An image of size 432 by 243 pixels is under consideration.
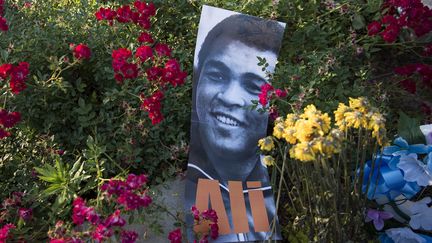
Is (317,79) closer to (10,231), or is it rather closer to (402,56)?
(402,56)

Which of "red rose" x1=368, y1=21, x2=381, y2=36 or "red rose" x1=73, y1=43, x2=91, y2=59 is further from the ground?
"red rose" x1=368, y1=21, x2=381, y2=36

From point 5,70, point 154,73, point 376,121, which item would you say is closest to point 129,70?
point 154,73

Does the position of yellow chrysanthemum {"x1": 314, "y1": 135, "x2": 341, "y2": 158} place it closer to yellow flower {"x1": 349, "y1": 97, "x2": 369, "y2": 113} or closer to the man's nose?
yellow flower {"x1": 349, "y1": 97, "x2": 369, "y2": 113}

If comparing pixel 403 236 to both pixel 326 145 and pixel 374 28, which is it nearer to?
pixel 326 145

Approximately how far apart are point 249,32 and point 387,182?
1.10m

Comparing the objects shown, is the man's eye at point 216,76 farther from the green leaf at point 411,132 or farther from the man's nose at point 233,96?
the green leaf at point 411,132

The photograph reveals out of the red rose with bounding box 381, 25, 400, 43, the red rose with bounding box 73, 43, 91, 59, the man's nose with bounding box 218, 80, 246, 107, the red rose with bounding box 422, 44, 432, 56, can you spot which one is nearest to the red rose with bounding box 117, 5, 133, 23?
the red rose with bounding box 73, 43, 91, 59

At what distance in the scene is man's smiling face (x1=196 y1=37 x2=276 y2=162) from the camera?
2727mm

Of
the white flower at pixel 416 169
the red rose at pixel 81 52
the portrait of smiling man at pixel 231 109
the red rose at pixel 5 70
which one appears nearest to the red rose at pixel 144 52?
the red rose at pixel 81 52

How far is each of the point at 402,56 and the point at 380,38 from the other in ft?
1.05

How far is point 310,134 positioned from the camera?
1.81 meters

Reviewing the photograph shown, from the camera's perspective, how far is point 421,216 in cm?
225

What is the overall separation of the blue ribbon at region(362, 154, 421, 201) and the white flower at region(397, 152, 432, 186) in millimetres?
40

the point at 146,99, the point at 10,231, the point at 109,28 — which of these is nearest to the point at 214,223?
the point at 146,99
